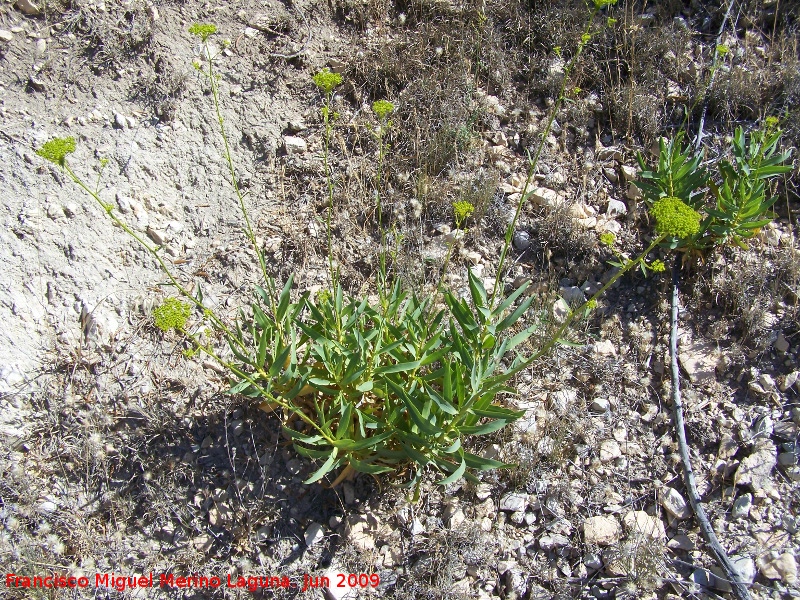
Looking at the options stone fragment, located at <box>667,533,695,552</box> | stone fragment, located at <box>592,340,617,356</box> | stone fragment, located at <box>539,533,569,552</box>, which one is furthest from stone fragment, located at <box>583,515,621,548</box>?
stone fragment, located at <box>592,340,617,356</box>

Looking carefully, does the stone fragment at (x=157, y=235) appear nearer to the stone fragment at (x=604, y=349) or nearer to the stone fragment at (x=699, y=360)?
the stone fragment at (x=604, y=349)

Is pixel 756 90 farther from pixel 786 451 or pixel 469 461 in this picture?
pixel 469 461

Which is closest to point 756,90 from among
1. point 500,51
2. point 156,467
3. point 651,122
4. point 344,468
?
point 651,122

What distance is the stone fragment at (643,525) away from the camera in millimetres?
3135

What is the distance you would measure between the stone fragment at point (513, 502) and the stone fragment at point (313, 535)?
1034 mm

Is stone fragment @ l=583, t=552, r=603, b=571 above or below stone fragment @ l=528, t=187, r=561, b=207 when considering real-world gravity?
below

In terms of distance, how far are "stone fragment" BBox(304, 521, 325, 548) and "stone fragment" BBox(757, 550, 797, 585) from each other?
234cm

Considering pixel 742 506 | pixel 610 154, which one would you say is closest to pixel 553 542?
pixel 742 506

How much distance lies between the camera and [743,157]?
3.79 meters

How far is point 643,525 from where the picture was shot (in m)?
3.18

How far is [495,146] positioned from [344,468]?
2783mm

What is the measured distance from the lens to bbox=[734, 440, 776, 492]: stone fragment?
3.26 metres

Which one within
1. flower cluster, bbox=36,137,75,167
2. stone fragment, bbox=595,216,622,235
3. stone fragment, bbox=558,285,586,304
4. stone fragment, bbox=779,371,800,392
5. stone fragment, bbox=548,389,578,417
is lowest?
stone fragment, bbox=548,389,578,417

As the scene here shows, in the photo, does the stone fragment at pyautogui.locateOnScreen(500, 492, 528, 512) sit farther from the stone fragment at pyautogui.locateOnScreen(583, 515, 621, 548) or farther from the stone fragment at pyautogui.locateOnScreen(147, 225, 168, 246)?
the stone fragment at pyautogui.locateOnScreen(147, 225, 168, 246)
